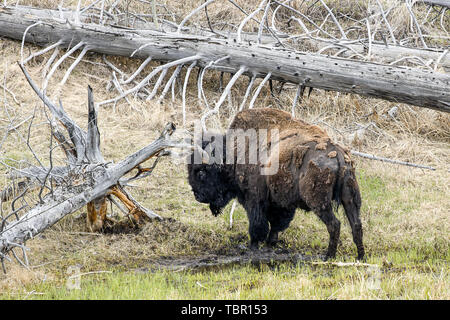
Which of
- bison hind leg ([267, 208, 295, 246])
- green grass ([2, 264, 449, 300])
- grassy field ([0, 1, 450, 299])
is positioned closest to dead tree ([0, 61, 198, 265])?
grassy field ([0, 1, 450, 299])

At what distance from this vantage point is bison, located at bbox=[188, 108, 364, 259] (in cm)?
661

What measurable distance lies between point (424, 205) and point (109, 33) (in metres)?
6.48

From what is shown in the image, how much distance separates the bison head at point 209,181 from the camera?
25.5 ft

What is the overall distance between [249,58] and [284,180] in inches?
147

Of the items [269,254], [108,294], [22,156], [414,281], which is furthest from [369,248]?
[22,156]

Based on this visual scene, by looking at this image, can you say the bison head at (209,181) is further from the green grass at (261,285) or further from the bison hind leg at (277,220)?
the green grass at (261,285)

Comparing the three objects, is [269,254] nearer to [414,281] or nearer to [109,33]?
[414,281]

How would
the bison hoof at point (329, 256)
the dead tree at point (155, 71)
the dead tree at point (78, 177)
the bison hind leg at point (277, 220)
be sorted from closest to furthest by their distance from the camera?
the dead tree at point (78, 177) < the bison hoof at point (329, 256) < the dead tree at point (155, 71) < the bison hind leg at point (277, 220)

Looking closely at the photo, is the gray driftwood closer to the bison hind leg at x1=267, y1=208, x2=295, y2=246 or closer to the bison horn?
the bison horn

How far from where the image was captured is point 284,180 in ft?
23.0

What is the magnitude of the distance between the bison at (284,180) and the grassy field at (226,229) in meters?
0.44

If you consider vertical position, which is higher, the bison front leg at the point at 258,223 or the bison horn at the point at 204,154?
the bison horn at the point at 204,154

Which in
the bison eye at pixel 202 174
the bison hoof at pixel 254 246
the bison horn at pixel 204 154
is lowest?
the bison hoof at pixel 254 246

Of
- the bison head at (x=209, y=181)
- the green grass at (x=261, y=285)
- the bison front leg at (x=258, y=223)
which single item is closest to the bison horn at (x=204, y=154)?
the bison head at (x=209, y=181)
